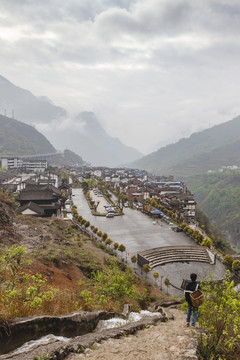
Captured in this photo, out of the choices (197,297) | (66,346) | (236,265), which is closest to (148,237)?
(236,265)

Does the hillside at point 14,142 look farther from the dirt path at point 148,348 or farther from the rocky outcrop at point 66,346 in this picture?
the dirt path at point 148,348

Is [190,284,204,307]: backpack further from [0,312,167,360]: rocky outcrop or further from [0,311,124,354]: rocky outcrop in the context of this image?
[0,311,124,354]: rocky outcrop

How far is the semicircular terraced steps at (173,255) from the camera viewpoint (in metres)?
27.4

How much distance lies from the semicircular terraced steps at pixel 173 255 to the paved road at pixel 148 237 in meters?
0.89

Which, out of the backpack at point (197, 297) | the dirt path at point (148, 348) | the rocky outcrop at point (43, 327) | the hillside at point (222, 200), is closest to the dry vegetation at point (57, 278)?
the rocky outcrop at point (43, 327)

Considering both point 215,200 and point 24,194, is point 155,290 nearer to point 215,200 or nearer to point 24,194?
point 24,194

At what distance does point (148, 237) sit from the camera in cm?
3628

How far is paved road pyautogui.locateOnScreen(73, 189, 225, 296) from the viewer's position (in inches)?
1017

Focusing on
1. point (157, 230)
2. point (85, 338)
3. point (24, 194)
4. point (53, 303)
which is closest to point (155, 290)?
point (53, 303)

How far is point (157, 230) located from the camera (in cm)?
4044

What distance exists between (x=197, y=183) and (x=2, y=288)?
158 m

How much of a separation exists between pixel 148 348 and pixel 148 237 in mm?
30710

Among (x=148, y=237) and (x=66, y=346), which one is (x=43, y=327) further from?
(x=148, y=237)

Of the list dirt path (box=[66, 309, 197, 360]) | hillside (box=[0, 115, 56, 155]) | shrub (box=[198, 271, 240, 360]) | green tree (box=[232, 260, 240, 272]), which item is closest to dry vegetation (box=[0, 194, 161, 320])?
dirt path (box=[66, 309, 197, 360])
